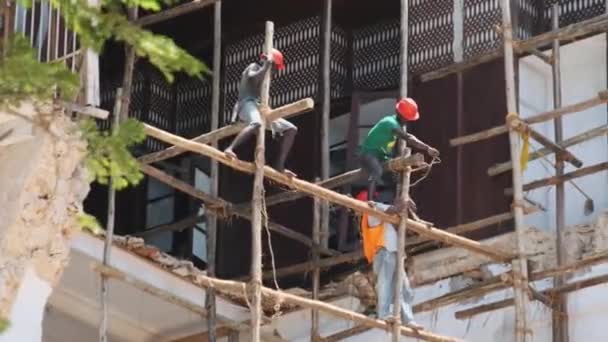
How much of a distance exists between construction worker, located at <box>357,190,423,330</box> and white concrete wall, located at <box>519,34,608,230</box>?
180cm

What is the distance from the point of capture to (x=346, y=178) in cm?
1529

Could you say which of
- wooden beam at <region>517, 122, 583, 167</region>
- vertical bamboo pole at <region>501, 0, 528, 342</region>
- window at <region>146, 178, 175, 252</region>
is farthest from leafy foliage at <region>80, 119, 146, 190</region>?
window at <region>146, 178, 175, 252</region>

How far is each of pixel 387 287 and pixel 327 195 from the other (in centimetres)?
87

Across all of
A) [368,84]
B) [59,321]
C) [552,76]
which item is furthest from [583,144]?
[59,321]

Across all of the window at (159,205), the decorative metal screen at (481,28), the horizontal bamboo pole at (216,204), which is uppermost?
the decorative metal screen at (481,28)

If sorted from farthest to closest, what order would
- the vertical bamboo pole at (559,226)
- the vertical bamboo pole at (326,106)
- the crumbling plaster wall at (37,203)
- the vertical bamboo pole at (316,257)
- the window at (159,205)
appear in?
the window at (159,205) → the vertical bamboo pole at (326,106) → the vertical bamboo pole at (316,257) → the vertical bamboo pole at (559,226) → the crumbling plaster wall at (37,203)

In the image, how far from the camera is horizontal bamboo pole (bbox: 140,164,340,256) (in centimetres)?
1499

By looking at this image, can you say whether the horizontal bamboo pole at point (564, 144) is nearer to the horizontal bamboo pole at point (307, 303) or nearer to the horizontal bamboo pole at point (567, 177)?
the horizontal bamboo pole at point (567, 177)

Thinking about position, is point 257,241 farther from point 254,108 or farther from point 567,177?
point 567,177

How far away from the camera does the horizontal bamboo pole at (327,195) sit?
1410cm

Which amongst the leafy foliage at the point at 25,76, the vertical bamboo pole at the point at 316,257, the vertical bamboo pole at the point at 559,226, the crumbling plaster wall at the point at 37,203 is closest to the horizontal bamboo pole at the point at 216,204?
the vertical bamboo pole at the point at 316,257

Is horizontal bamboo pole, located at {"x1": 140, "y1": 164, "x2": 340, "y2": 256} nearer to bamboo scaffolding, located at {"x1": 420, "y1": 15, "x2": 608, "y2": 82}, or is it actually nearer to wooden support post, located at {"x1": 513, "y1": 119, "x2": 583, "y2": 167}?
wooden support post, located at {"x1": 513, "y1": 119, "x2": 583, "y2": 167}

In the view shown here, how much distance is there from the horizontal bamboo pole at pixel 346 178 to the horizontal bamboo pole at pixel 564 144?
1.23m

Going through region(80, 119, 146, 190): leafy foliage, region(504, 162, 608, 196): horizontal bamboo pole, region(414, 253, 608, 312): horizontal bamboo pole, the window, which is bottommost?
region(80, 119, 146, 190): leafy foliage
